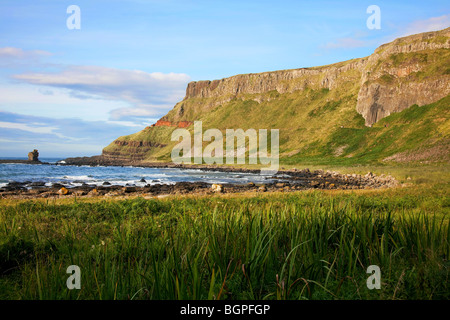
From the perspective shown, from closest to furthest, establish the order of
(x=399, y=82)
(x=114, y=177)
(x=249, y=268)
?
1. (x=249, y=268)
2. (x=114, y=177)
3. (x=399, y=82)

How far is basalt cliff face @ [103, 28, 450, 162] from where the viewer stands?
302ft

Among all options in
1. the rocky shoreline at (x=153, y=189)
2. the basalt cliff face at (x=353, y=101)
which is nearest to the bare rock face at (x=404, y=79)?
the basalt cliff face at (x=353, y=101)

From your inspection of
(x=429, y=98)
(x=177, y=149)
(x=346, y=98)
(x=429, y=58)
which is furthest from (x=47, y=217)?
(x=177, y=149)

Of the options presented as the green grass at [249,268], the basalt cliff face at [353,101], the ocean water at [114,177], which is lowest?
the ocean water at [114,177]

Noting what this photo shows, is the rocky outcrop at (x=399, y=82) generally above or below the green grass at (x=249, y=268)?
above

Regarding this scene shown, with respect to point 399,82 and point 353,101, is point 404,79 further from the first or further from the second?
point 353,101

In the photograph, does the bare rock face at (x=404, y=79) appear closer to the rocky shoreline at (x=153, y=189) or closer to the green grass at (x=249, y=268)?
the rocky shoreline at (x=153, y=189)

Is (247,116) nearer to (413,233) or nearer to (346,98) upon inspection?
(346,98)

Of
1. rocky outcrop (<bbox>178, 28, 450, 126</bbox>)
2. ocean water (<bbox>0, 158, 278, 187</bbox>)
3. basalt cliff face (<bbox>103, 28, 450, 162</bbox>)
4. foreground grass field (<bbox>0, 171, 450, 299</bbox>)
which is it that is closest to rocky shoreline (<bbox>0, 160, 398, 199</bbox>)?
ocean water (<bbox>0, 158, 278, 187</bbox>)

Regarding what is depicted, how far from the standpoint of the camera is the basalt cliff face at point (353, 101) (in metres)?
91.9

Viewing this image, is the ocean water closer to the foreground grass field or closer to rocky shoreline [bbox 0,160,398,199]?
rocky shoreline [bbox 0,160,398,199]

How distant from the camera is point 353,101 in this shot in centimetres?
12875

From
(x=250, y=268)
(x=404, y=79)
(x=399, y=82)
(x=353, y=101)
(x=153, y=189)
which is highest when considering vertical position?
(x=404, y=79)

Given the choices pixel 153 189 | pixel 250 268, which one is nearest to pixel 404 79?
pixel 153 189
